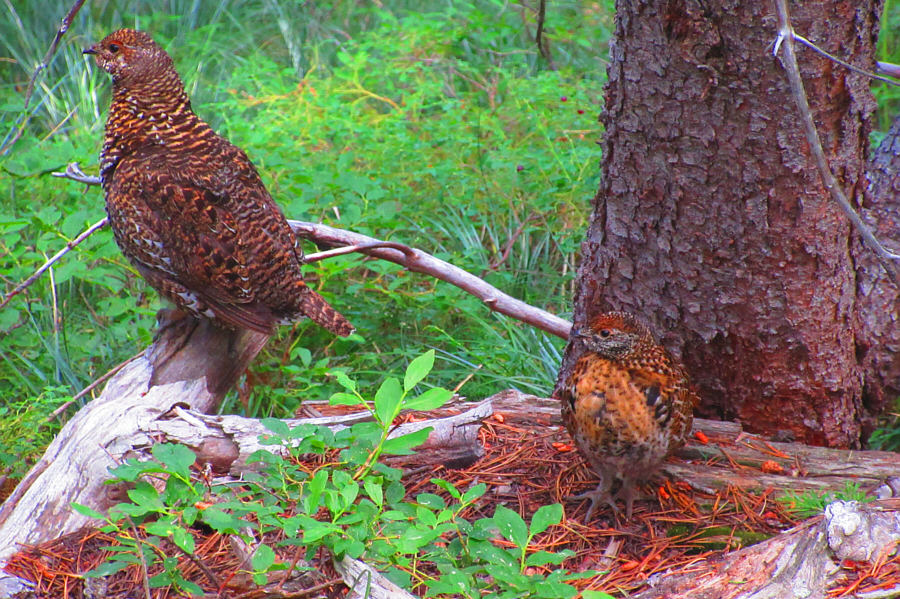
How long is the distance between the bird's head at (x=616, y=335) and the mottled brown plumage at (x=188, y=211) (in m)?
1.23

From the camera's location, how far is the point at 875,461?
110 inches

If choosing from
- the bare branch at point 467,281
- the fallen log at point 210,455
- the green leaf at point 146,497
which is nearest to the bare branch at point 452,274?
the bare branch at point 467,281

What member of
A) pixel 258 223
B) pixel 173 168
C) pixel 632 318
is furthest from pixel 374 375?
pixel 632 318

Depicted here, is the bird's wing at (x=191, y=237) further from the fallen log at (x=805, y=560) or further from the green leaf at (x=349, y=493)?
the fallen log at (x=805, y=560)

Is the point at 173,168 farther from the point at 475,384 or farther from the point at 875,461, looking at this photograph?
the point at 875,461

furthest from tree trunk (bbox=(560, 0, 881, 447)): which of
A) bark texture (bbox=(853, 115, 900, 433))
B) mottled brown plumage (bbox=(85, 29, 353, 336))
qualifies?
mottled brown plumage (bbox=(85, 29, 353, 336))

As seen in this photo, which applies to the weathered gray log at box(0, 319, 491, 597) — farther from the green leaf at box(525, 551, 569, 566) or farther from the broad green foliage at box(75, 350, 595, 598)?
the green leaf at box(525, 551, 569, 566)

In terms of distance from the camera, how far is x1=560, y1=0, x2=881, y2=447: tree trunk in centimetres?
265

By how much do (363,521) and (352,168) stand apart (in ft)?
13.2

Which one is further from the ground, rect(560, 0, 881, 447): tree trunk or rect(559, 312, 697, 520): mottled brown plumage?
rect(560, 0, 881, 447): tree trunk

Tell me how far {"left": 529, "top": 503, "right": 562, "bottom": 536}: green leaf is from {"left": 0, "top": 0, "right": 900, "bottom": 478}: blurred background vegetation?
1.44m

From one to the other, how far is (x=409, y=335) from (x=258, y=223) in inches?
50.0

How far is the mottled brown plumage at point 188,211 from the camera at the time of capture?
3.33 m

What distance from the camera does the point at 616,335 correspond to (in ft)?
8.64
